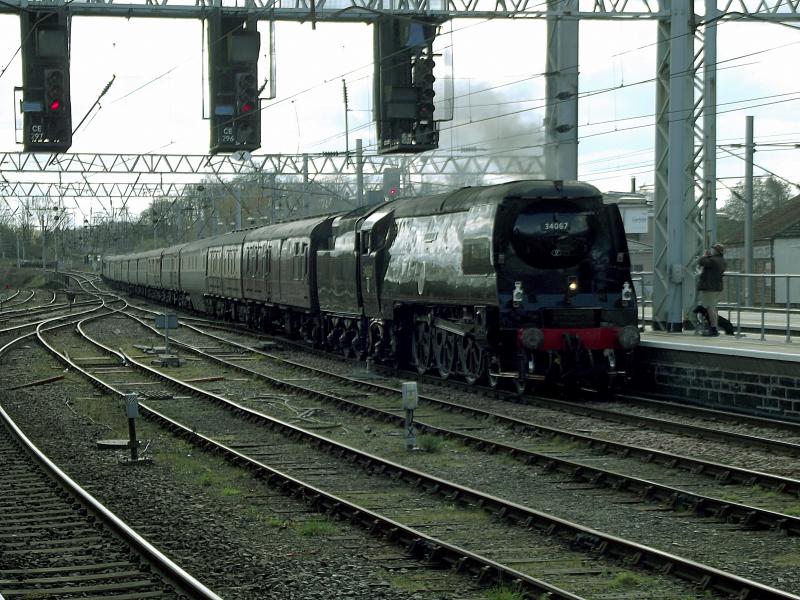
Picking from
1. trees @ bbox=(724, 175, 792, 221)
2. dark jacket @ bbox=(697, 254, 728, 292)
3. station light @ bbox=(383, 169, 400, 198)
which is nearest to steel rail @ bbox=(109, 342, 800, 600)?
dark jacket @ bbox=(697, 254, 728, 292)

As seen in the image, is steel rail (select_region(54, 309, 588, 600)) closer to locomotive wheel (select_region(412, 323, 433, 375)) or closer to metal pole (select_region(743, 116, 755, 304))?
locomotive wheel (select_region(412, 323, 433, 375))

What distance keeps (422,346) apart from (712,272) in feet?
17.2

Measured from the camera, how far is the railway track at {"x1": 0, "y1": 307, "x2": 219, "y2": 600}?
7.89 m

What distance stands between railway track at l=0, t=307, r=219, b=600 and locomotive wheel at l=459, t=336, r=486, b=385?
853cm

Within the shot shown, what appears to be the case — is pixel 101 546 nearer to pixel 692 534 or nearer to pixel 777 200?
pixel 692 534

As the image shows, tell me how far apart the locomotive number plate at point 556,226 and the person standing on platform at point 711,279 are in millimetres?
3078

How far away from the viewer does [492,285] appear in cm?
1817

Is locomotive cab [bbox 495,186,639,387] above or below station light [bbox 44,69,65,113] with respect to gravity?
below

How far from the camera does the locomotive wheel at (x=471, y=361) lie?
1956cm

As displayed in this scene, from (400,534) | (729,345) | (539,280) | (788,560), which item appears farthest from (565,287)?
(788,560)

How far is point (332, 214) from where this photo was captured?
28656 millimetres

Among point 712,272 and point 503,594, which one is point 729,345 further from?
point 503,594

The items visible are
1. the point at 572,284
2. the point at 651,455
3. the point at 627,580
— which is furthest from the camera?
the point at 572,284

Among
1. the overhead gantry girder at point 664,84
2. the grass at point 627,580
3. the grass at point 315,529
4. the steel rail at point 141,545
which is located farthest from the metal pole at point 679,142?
the grass at point 627,580
